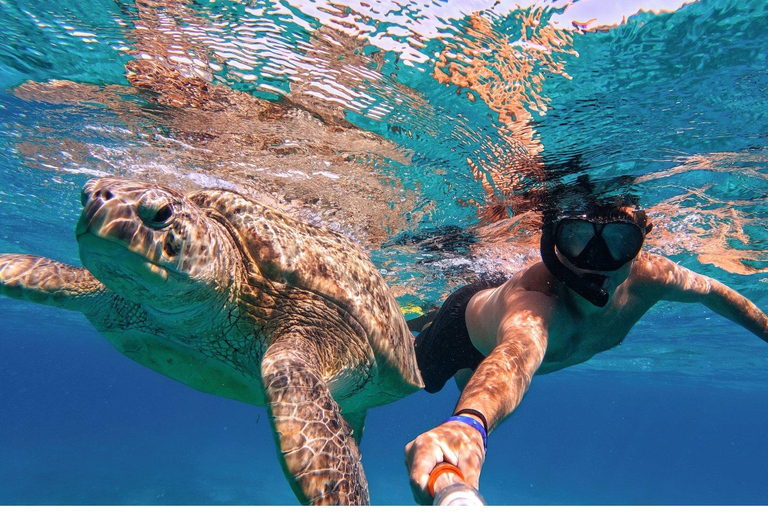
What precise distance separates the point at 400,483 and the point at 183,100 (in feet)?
142

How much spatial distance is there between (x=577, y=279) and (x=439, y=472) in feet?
8.47

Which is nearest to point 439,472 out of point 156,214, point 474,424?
point 474,424

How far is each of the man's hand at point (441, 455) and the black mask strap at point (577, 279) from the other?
7.35ft

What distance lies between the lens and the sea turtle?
2.56 m

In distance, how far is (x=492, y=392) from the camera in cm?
218

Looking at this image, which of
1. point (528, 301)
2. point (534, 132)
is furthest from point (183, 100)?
point (528, 301)

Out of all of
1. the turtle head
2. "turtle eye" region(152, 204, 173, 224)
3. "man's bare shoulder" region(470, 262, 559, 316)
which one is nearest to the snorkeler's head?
"man's bare shoulder" region(470, 262, 559, 316)

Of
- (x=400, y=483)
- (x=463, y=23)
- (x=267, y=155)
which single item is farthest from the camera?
(x=400, y=483)

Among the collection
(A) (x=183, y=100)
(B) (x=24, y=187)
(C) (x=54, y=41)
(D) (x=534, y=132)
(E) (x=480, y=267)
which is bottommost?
(B) (x=24, y=187)

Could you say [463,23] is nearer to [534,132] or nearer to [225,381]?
[534,132]

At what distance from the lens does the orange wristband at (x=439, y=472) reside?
149 cm

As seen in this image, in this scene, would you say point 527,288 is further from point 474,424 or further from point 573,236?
point 474,424

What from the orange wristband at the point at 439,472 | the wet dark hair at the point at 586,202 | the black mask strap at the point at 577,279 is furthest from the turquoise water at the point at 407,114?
the orange wristband at the point at 439,472

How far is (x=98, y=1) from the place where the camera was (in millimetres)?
4219
